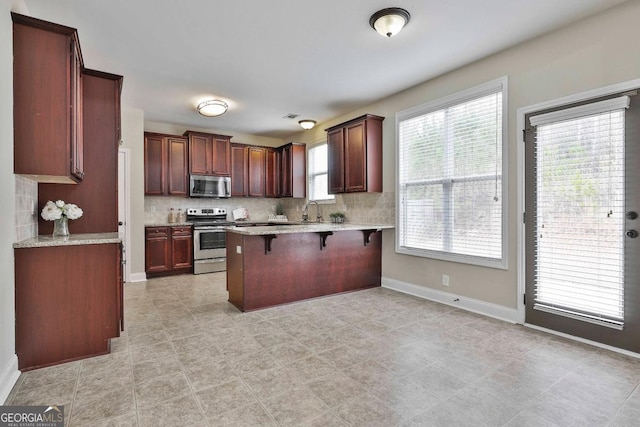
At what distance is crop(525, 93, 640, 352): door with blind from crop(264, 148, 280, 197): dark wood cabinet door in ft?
16.2

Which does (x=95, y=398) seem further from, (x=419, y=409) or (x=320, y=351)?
(x=419, y=409)

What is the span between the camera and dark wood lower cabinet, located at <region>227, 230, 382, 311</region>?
3742 millimetres

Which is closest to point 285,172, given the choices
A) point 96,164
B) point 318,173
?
point 318,173

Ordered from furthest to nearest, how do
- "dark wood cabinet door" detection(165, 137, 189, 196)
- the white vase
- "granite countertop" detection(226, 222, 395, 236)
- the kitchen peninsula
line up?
"dark wood cabinet door" detection(165, 137, 189, 196) < the kitchen peninsula < "granite countertop" detection(226, 222, 395, 236) < the white vase

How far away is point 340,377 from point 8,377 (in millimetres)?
2121

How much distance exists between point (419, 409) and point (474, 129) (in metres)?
2.95

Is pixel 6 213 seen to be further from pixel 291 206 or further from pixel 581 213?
pixel 291 206

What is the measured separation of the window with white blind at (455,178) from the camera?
3439mm

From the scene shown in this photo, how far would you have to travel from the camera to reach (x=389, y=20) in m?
2.71

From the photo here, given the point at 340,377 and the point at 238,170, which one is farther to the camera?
the point at 238,170

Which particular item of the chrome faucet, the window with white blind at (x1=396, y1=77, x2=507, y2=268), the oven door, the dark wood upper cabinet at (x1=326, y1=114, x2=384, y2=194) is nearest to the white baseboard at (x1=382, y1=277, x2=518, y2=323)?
the window with white blind at (x1=396, y1=77, x2=507, y2=268)

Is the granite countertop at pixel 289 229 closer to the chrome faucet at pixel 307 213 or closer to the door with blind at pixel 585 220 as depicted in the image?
the chrome faucet at pixel 307 213

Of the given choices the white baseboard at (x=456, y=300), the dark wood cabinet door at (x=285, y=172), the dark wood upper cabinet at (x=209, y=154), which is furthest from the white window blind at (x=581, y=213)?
the dark wood upper cabinet at (x=209, y=154)

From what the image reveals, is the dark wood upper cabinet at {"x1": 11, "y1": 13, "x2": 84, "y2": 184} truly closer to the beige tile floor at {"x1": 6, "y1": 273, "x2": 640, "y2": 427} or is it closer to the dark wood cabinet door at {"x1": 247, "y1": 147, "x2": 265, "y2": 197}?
the beige tile floor at {"x1": 6, "y1": 273, "x2": 640, "y2": 427}
